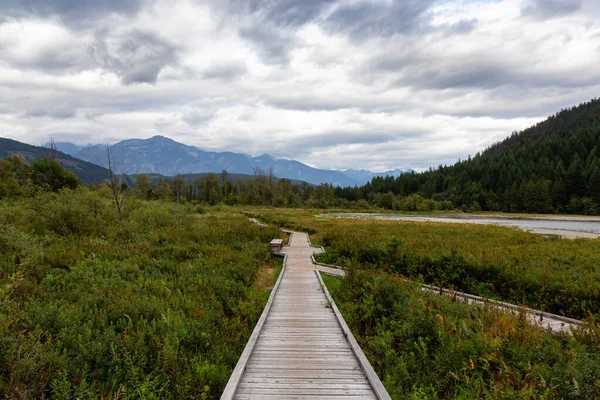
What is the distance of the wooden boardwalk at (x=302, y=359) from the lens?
527cm

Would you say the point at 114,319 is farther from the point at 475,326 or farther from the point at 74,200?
the point at 74,200

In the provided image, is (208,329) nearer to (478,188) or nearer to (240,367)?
(240,367)

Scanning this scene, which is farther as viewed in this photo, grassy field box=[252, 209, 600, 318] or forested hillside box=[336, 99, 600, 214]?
forested hillside box=[336, 99, 600, 214]

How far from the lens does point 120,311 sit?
8.75 m

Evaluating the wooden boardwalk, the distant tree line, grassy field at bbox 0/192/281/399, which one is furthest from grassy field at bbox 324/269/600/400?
the distant tree line

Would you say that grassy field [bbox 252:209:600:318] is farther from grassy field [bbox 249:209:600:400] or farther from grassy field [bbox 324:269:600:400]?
grassy field [bbox 324:269:600:400]

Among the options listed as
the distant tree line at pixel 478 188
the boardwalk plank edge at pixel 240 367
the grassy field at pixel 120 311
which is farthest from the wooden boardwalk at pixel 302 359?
the distant tree line at pixel 478 188

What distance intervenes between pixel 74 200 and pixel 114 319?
18.8 meters

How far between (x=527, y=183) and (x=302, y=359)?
346 ft

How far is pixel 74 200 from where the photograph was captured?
75.0 ft

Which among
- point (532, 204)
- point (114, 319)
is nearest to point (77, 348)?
point (114, 319)

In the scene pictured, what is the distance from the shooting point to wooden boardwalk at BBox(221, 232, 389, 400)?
527cm

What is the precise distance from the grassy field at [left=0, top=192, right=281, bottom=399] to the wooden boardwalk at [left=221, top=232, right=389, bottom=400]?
859 millimetres

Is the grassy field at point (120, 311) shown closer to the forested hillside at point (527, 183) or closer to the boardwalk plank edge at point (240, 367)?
the boardwalk plank edge at point (240, 367)
